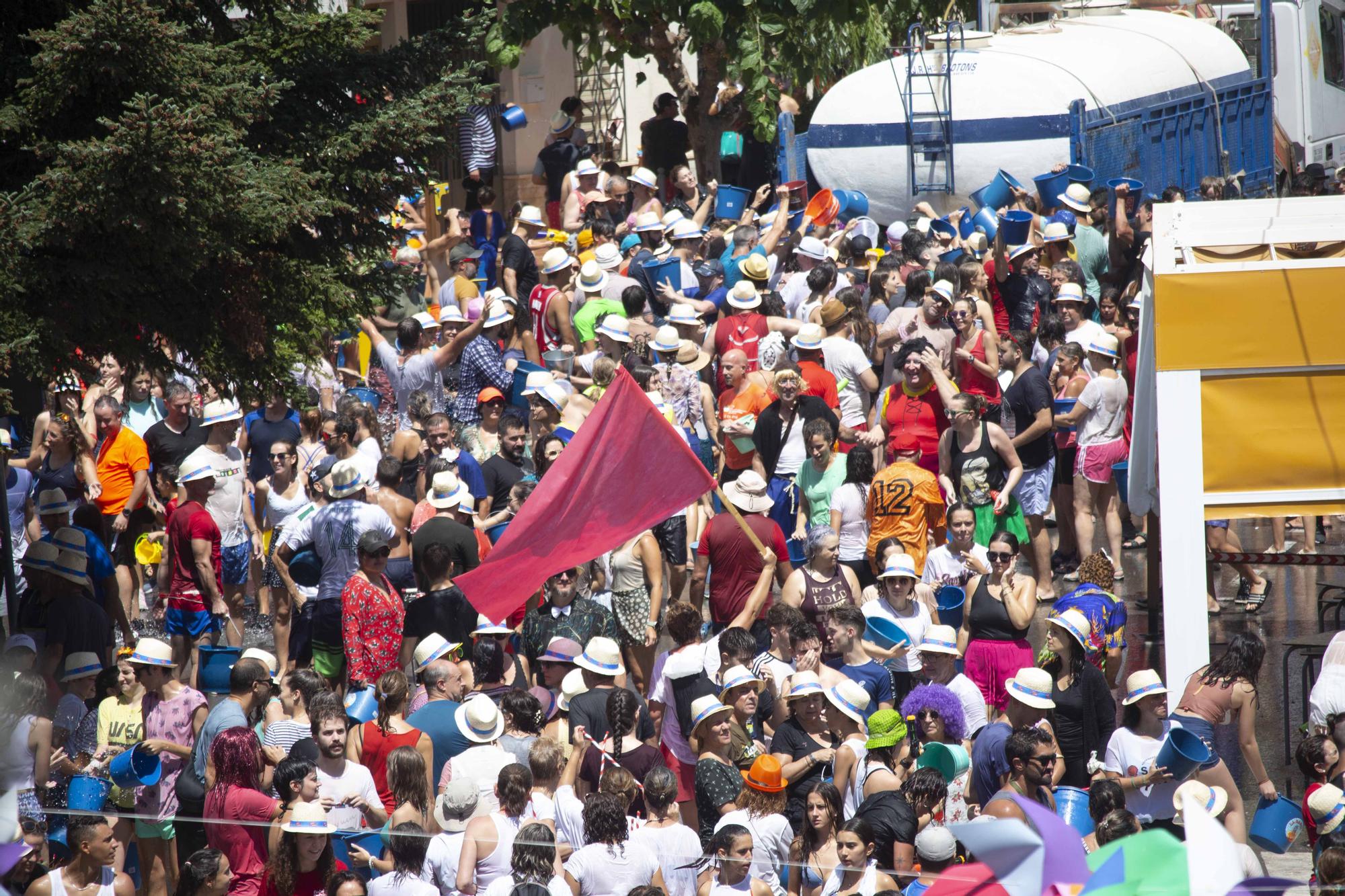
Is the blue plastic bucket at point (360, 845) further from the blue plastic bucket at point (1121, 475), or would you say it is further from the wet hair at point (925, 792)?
the blue plastic bucket at point (1121, 475)

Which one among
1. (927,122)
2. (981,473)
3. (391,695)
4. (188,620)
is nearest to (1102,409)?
(981,473)

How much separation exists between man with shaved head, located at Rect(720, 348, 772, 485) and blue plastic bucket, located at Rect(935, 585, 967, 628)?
228 centimetres

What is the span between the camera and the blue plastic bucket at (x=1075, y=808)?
7.41 m

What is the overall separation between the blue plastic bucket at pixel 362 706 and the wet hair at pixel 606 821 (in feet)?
6.31

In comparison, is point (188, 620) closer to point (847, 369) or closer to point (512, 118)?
point (847, 369)

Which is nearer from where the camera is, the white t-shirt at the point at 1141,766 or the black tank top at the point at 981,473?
the white t-shirt at the point at 1141,766

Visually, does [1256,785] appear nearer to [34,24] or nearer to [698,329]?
[698,329]

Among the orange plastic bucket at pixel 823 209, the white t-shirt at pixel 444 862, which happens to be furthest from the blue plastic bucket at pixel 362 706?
the orange plastic bucket at pixel 823 209

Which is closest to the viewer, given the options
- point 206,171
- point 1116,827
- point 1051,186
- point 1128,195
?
point 1116,827

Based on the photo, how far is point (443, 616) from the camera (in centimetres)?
959

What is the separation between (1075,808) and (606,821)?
2.14 meters

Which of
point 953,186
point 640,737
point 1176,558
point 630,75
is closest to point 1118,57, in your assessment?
point 953,186

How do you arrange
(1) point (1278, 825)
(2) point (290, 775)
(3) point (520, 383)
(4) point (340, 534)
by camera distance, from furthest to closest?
(3) point (520, 383) < (4) point (340, 534) < (2) point (290, 775) < (1) point (1278, 825)

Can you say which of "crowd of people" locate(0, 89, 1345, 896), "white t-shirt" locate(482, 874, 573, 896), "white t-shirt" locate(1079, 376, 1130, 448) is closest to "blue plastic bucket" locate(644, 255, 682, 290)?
"crowd of people" locate(0, 89, 1345, 896)
